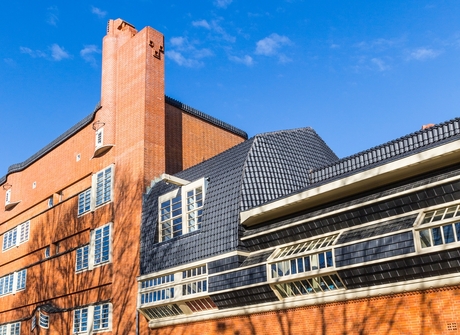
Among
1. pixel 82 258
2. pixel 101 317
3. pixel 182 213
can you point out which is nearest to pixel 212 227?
pixel 182 213

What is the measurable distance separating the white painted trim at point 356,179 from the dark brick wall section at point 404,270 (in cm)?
268

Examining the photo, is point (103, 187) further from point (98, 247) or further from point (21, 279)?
point (21, 279)

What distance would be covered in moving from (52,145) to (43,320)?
1067cm

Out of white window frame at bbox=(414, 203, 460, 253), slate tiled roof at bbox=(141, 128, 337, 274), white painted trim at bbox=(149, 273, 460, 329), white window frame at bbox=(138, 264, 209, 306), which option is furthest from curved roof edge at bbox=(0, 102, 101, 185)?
white window frame at bbox=(414, 203, 460, 253)

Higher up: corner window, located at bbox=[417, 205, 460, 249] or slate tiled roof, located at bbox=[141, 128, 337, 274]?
slate tiled roof, located at bbox=[141, 128, 337, 274]

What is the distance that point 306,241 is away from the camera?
19531 mm

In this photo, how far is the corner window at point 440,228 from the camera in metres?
15.1

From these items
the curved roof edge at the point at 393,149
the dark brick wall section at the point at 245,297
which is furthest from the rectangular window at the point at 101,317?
the curved roof edge at the point at 393,149

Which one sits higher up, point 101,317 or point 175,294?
point 175,294

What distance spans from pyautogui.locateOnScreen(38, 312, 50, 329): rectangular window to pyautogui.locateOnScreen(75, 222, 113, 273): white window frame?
3.96 m

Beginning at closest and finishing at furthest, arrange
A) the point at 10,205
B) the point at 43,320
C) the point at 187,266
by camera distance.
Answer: the point at 187,266 < the point at 43,320 < the point at 10,205

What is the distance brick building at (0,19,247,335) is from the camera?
27531 millimetres

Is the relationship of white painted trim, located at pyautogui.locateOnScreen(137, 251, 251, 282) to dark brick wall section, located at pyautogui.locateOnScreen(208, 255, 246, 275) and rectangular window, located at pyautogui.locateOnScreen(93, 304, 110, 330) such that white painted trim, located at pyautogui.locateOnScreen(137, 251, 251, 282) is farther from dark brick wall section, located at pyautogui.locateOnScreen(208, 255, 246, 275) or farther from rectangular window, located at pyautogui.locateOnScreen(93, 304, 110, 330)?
rectangular window, located at pyautogui.locateOnScreen(93, 304, 110, 330)

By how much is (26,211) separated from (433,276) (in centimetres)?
2930
